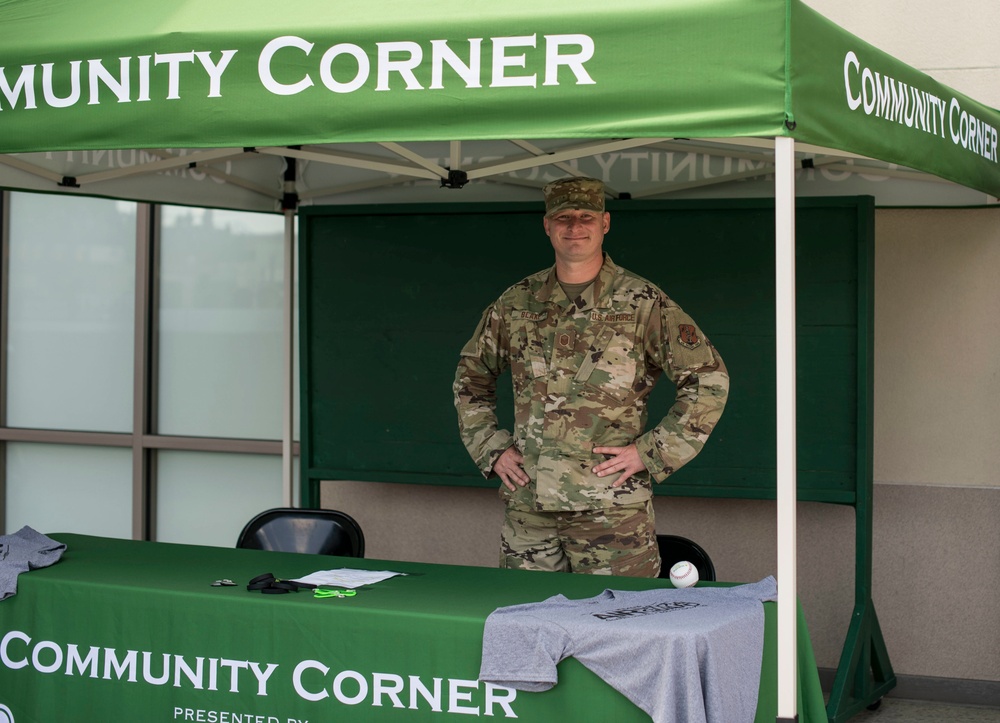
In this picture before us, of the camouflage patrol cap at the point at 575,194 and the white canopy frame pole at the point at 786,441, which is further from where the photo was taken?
the camouflage patrol cap at the point at 575,194

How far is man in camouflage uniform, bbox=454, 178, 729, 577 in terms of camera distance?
147 inches

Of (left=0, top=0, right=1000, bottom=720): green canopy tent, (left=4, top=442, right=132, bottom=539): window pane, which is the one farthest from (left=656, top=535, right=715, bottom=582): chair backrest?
(left=4, top=442, right=132, bottom=539): window pane

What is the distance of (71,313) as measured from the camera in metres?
6.66

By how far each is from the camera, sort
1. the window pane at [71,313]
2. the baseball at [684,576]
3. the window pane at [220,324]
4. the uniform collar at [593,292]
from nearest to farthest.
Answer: the baseball at [684,576] < the uniform collar at [593,292] < the window pane at [220,324] < the window pane at [71,313]

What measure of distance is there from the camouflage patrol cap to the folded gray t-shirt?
5.97 ft

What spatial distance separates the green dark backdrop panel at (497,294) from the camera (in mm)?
4754

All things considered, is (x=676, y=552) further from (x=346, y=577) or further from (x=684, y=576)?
(x=346, y=577)

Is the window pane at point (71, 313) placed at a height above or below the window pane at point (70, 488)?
above

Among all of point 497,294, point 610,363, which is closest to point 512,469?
point 610,363

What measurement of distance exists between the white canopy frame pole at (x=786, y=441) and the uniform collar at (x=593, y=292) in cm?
106

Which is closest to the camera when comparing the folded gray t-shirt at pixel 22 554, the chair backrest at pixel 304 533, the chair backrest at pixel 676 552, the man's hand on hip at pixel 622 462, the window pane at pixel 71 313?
the folded gray t-shirt at pixel 22 554

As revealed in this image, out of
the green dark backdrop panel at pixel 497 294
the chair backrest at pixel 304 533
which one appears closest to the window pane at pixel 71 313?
the green dark backdrop panel at pixel 497 294

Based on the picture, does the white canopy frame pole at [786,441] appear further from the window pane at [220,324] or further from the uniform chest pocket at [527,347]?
the window pane at [220,324]

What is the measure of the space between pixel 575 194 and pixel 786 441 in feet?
4.09
